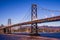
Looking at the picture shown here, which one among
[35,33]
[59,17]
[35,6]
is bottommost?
[35,33]

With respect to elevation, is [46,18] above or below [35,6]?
below

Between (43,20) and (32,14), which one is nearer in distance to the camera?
(43,20)

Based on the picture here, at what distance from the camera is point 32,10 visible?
5712 centimetres

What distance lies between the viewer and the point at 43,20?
139 ft

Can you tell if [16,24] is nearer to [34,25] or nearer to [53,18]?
[34,25]

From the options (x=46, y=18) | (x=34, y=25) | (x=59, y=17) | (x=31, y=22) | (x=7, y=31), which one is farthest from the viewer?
(x=7, y=31)

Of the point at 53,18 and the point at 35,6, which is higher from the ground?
the point at 35,6

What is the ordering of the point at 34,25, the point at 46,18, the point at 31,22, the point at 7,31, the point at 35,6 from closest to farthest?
the point at 46,18 → the point at 31,22 → the point at 34,25 → the point at 35,6 → the point at 7,31

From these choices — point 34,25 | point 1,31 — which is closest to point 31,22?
point 34,25

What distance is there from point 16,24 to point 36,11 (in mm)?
7038

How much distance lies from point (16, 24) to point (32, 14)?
5.56 m

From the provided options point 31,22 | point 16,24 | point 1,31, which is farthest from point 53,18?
point 1,31

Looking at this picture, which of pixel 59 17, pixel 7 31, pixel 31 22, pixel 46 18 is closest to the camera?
pixel 59 17

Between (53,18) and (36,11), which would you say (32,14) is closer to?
(36,11)
